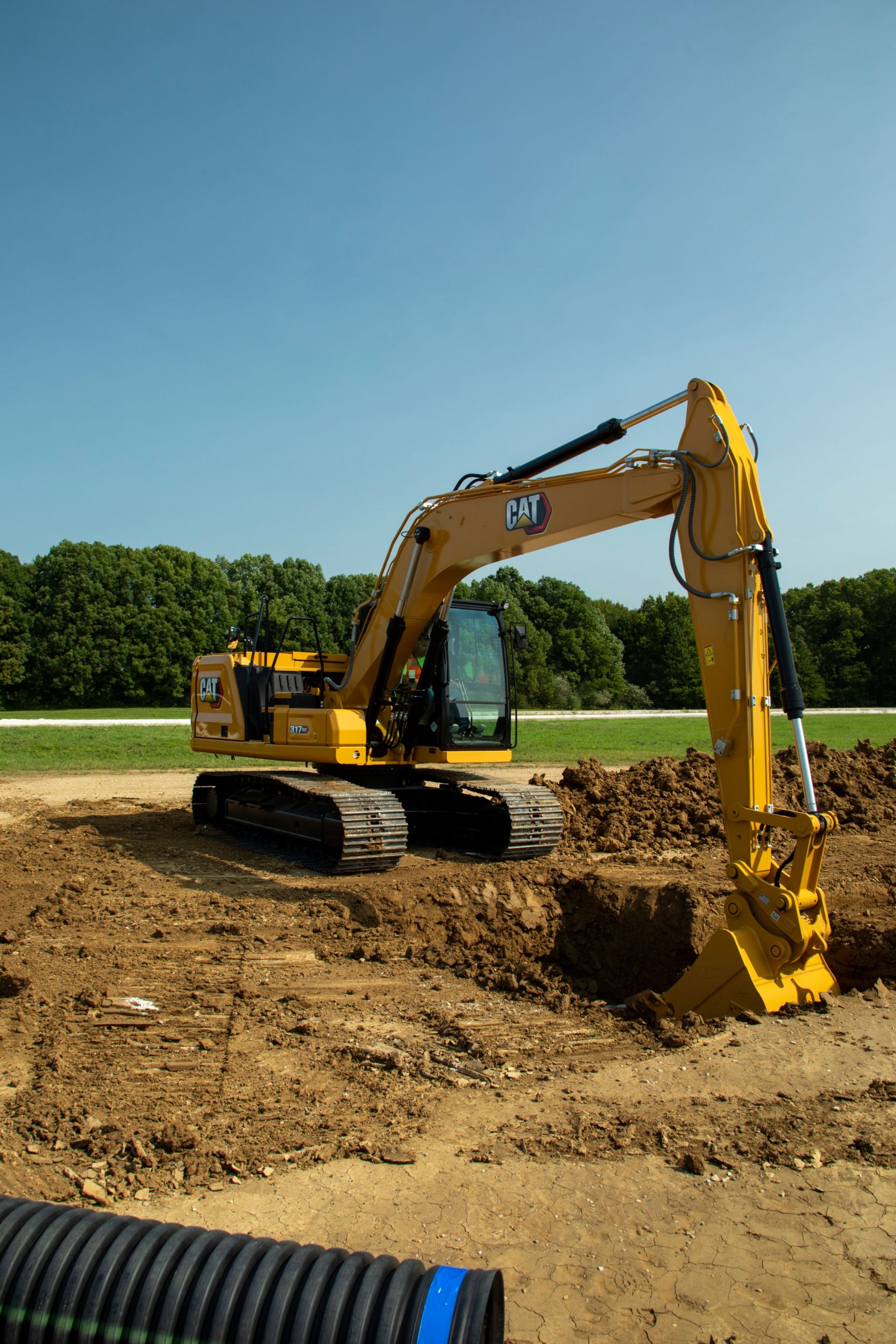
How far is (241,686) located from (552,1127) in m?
7.70

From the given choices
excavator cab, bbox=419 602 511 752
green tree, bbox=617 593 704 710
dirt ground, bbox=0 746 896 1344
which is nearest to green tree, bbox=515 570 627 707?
green tree, bbox=617 593 704 710

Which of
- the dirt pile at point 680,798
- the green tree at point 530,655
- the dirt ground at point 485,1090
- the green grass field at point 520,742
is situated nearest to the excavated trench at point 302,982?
the dirt ground at point 485,1090

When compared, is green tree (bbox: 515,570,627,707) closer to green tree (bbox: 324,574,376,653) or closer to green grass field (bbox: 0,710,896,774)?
green tree (bbox: 324,574,376,653)

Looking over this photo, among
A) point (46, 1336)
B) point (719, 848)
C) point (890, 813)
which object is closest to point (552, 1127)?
point (46, 1336)

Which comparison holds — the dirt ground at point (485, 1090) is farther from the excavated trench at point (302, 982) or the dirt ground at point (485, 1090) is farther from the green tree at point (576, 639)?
the green tree at point (576, 639)

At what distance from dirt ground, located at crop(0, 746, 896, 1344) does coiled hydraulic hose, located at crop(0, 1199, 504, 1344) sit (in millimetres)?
589

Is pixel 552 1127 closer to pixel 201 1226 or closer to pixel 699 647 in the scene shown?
pixel 201 1226

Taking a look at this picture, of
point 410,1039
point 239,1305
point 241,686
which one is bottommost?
point 410,1039

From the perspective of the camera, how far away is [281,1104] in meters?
4.32

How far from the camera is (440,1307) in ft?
8.01

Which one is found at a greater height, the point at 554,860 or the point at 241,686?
the point at 241,686

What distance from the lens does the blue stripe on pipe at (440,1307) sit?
2.38 metres

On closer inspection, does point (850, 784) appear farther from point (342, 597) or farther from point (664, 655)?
point (664, 655)

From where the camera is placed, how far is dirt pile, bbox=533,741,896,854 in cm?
1138
